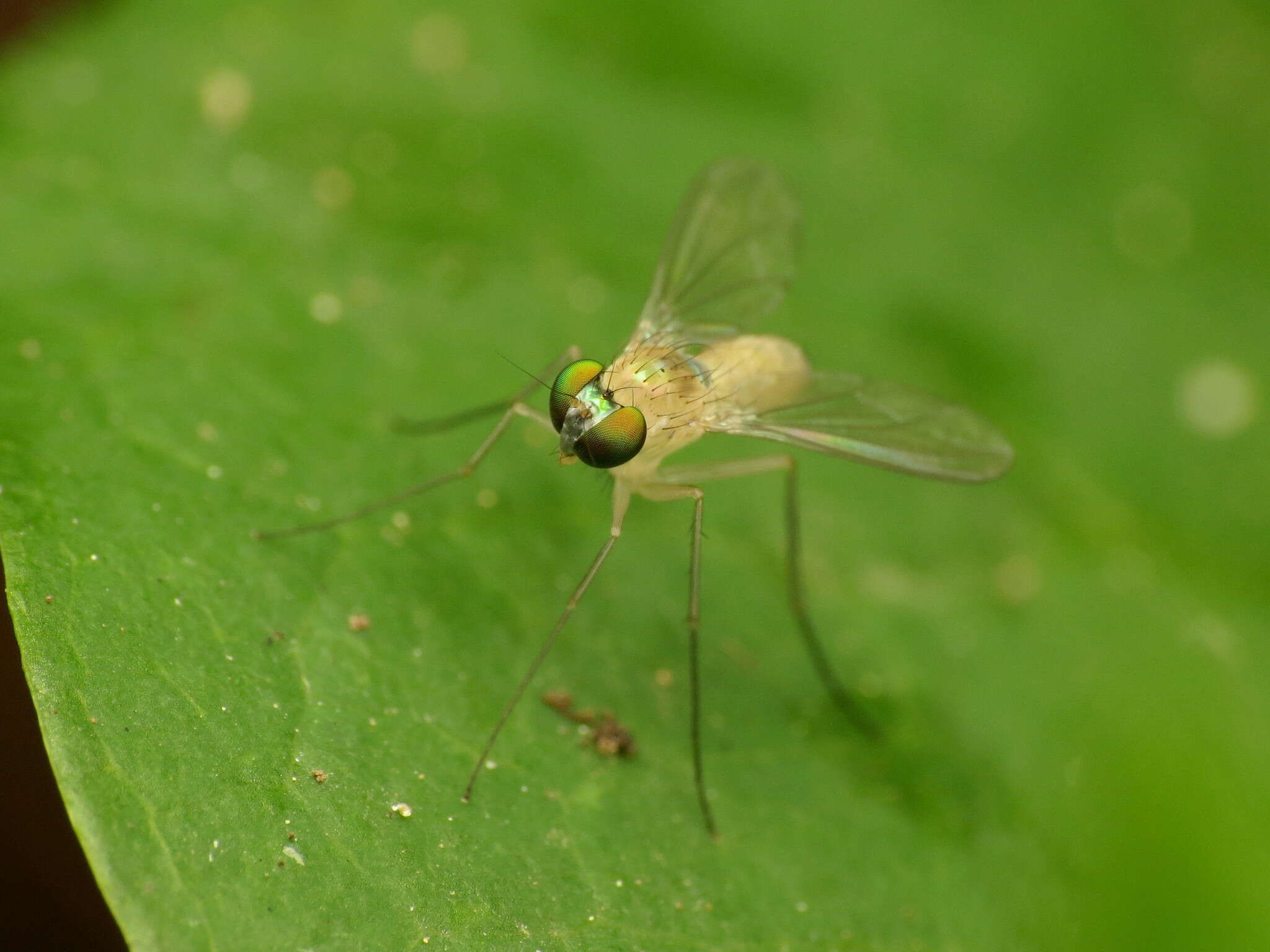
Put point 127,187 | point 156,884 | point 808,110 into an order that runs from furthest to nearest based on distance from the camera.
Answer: point 808,110, point 127,187, point 156,884

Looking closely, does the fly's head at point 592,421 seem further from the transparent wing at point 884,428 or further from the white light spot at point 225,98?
the white light spot at point 225,98

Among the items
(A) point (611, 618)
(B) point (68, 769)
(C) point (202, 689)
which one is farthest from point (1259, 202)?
(B) point (68, 769)

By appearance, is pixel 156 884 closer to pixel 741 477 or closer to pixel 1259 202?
pixel 741 477

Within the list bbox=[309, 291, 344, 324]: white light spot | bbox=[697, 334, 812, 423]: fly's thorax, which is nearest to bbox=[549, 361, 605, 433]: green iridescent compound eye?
bbox=[697, 334, 812, 423]: fly's thorax

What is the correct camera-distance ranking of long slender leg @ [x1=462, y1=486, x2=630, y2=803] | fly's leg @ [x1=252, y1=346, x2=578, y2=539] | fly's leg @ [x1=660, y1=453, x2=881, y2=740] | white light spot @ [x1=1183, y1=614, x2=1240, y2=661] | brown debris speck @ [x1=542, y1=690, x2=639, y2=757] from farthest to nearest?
1. white light spot @ [x1=1183, y1=614, x2=1240, y2=661]
2. fly's leg @ [x1=660, y1=453, x2=881, y2=740]
3. fly's leg @ [x1=252, y1=346, x2=578, y2=539]
4. brown debris speck @ [x1=542, y1=690, x2=639, y2=757]
5. long slender leg @ [x1=462, y1=486, x2=630, y2=803]

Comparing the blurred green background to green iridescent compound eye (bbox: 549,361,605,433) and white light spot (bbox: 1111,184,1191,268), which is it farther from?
green iridescent compound eye (bbox: 549,361,605,433)

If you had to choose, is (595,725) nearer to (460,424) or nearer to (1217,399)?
(460,424)

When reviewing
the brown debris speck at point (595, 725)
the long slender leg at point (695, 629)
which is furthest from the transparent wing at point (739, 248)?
the brown debris speck at point (595, 725)
